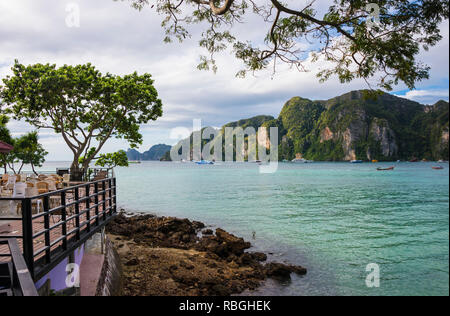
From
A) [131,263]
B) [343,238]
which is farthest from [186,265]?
[343,238]

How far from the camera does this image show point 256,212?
27.5m

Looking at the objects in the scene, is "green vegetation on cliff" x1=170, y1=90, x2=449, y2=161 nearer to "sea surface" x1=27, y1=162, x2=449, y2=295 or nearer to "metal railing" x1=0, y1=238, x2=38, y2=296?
"sea surface" x1=27, y1=162, x2=449, y2=295

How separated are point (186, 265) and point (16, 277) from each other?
750 cm

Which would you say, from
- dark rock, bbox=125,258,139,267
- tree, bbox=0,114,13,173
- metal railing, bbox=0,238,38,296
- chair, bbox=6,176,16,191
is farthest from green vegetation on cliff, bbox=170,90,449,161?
metal railing, bbox=0,238,38,296

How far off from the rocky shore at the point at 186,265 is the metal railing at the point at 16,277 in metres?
4.72

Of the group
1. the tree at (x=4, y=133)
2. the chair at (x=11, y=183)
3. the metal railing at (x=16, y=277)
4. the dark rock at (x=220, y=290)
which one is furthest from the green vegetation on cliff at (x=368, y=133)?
the metal railing at (x=16, y=277)

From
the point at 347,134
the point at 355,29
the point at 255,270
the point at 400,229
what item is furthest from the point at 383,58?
the point at 347,134

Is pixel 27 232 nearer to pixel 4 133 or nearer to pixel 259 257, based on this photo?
pixel 259 257

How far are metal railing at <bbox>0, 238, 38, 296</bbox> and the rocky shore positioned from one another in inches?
186

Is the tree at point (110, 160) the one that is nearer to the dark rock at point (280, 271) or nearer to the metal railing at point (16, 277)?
the dark rock at point (280, 271)

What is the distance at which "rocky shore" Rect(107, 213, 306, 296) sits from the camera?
31.3 ft

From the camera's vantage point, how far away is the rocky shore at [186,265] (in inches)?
376

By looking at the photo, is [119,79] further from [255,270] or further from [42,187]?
[255,270]

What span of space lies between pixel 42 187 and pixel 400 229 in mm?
22028
